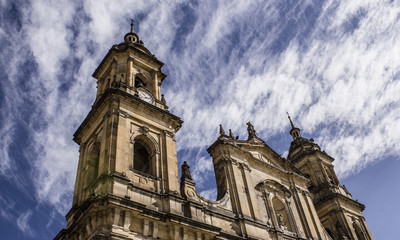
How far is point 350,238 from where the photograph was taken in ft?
80.5

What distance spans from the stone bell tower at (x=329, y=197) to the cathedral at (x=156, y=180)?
13.6 inches

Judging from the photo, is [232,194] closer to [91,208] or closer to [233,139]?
[233,139]

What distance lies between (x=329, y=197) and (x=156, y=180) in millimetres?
16272

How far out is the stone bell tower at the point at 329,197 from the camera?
2569cm

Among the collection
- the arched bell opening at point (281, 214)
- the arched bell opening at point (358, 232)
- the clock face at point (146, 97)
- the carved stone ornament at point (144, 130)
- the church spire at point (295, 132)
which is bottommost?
the arched bell opening at point (281, 214)

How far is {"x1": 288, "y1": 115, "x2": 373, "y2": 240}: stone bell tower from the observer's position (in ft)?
84.3

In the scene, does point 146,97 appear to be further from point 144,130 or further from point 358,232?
point 358,232

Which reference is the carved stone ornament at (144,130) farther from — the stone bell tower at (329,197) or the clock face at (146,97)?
the stone bell tower at (329,197)

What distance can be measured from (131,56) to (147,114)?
4.52 metres

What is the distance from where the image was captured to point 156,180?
1516 centimetres

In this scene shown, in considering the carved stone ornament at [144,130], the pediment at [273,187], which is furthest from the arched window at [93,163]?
the pediment at [273,187]

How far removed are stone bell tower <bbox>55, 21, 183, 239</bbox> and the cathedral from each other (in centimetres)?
4

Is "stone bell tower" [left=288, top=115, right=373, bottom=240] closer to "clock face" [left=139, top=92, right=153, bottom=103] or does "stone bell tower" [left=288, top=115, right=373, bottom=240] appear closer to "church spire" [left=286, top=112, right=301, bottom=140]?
"church spire" [left=286, top=112, right=301, bottom=140]

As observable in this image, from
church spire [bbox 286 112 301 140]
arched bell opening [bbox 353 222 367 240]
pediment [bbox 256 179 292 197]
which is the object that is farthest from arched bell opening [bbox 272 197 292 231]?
church spire [bbox 286 112 301 140]
